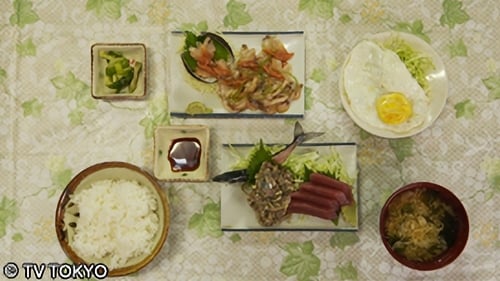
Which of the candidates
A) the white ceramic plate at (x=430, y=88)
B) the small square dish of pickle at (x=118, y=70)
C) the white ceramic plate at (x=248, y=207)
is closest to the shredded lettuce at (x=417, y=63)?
the white ceramic plate at (x=430, y=88)

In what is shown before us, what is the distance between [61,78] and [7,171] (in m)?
0.38

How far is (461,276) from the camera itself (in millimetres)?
2082

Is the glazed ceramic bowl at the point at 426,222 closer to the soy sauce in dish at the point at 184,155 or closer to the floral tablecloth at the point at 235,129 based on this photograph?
the floral tablecloth at the point at 235,129

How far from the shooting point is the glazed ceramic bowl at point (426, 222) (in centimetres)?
194

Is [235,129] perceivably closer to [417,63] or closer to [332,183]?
[332,183]

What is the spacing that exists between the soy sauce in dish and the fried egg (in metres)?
0.55

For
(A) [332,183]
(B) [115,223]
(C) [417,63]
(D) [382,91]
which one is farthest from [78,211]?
(C) [417,63]

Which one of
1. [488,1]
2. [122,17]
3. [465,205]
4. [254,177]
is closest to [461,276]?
[465,205]

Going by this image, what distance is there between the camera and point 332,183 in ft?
6.56

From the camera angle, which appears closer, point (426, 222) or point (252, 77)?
point (426, 222)

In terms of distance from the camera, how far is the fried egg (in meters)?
2.02

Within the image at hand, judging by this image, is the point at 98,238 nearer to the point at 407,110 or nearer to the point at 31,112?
the point at 31,112

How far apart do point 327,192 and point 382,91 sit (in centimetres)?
39

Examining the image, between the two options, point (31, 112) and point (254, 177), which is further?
point (31, 112)
